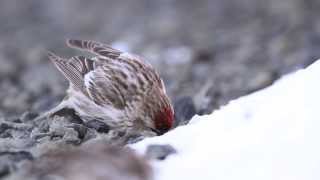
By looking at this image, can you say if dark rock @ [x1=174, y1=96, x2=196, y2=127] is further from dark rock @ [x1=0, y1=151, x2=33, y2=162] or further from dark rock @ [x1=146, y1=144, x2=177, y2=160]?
dark rock @ [x1=0, y1=151, x2=33, y2=162]

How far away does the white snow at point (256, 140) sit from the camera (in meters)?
4.29

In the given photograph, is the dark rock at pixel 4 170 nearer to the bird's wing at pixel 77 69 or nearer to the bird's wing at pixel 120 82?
the bird's wing at pixel 120 82

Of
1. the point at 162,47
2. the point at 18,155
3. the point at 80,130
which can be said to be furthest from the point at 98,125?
the point at 162,47

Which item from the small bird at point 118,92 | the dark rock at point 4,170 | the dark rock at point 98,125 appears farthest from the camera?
the dark rock at point 98,125

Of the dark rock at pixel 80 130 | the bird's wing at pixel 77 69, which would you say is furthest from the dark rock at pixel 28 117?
the dark rock at pixel 80 130

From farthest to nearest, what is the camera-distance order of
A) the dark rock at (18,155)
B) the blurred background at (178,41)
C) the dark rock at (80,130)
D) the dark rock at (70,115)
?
the blurred background at (178,41)
the dark rock at (70,115)
the dark rock at (80,130)
the dark rock at (18,155)

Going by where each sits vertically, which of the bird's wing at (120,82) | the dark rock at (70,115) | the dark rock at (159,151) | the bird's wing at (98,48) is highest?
the bird's wing at (98,48)

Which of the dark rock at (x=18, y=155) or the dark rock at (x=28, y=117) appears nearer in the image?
the dark rock at (x=18, y=155)

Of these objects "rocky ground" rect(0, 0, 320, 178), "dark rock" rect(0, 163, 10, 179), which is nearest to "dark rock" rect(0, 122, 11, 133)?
"rocky ground" rect(0, 0, 320, 178)

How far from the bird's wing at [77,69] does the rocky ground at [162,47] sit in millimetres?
351

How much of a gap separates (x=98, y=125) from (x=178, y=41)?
466cm

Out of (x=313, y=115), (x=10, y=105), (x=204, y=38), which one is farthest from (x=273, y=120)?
(x=204, y=38)

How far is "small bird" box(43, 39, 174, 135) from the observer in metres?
5.33

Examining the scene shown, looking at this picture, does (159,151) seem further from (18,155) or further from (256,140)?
(18,155)
